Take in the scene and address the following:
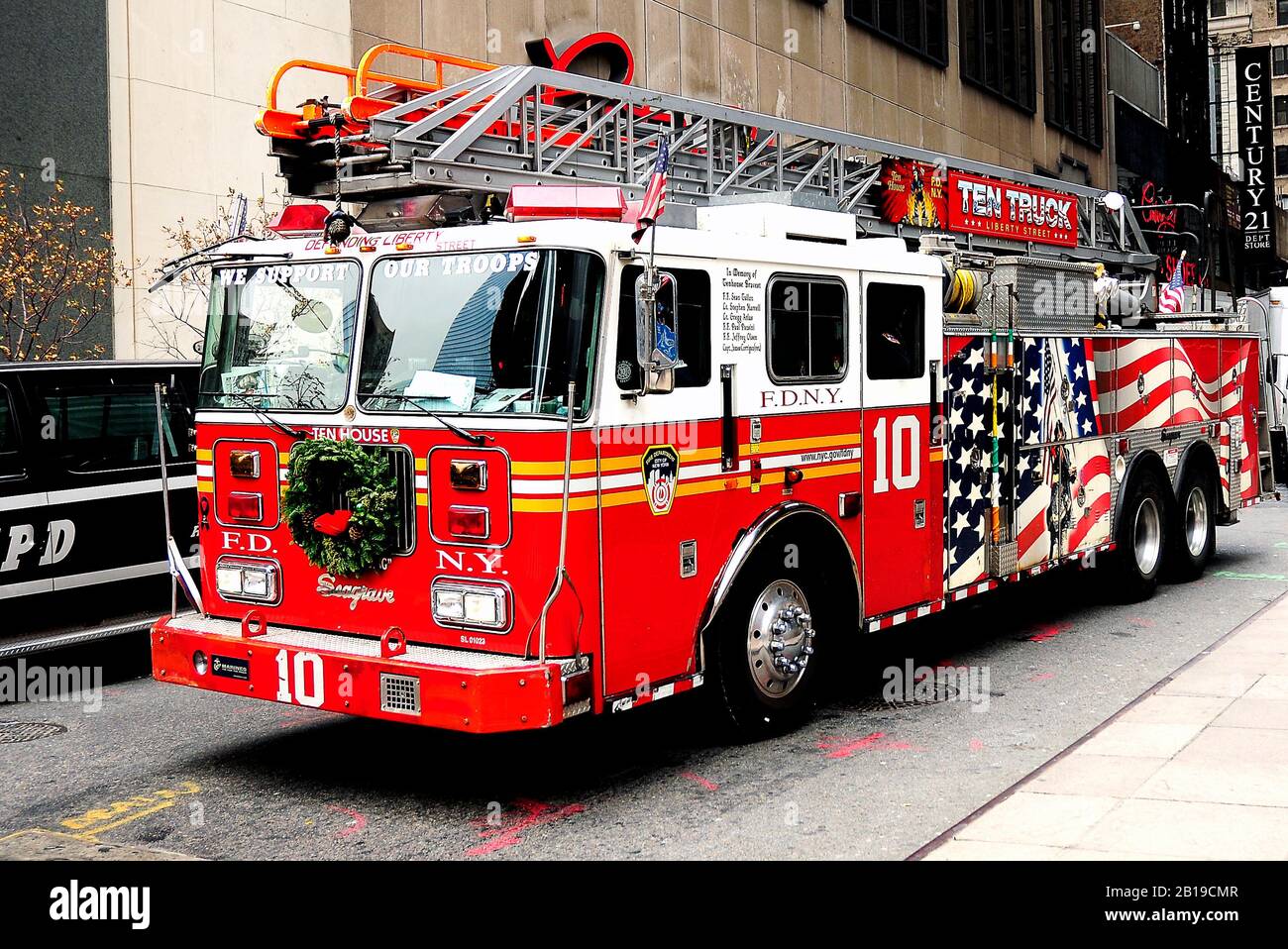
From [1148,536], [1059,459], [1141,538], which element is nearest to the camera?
[1059,459]

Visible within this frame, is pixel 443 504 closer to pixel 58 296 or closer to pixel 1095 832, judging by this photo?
pixel 1095 832

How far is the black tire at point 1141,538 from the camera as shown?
11172 millimetres

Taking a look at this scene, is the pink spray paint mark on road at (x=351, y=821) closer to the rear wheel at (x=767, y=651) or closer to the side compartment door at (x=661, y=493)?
the side compartment door at (x=661, y=493)

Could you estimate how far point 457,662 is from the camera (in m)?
5.98

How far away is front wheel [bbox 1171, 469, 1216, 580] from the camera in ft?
39.7

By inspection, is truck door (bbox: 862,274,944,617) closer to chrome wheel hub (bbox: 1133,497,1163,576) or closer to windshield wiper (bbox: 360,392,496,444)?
windshield wiper (bbox: 360,392,496,444)

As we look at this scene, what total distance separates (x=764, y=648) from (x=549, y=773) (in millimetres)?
1262

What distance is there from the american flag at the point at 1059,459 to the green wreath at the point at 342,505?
471 cm

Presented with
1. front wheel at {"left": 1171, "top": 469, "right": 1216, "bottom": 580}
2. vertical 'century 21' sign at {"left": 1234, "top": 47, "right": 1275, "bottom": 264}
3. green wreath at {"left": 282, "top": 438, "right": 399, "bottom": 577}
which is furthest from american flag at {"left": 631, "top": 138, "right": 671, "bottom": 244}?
vertical 'century 21' sign at {"left": 1234, "top": 47, "right": 1275, "bottom": 264}

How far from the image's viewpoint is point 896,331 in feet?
26.4

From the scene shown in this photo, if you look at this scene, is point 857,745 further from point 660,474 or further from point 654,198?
point 654,198

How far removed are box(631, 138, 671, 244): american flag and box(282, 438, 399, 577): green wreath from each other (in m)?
1.57

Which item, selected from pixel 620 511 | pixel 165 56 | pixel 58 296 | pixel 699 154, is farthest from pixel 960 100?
pixel 620 511

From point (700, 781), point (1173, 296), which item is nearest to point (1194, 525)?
point (1173, 296)
